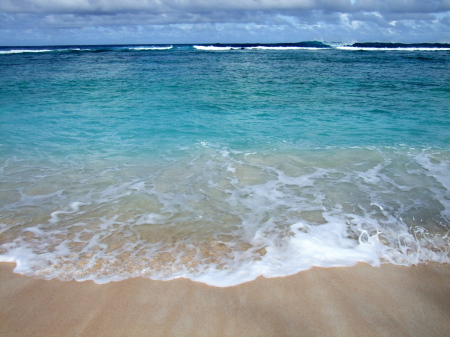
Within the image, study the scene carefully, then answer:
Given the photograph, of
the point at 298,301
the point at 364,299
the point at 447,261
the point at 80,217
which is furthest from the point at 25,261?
the point at 447,261

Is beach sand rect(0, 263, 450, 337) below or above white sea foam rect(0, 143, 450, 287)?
above

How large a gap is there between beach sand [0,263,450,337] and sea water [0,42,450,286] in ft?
0.68

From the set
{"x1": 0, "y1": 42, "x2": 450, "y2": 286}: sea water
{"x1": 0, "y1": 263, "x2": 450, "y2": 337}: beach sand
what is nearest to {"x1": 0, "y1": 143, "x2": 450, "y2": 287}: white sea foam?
{"x1": 0, "y1": 42, "x2": 450, "y2": 286}: sea water

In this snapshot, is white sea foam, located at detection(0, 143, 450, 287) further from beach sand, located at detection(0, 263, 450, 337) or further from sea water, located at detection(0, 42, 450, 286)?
beach sand, located at detection(0, 263, 450, 337)

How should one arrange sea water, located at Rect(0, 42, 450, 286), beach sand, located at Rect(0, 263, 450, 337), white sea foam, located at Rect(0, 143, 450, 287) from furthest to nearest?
sea water, located at Rect(0, 42, 450, 286) → white sea foam, located at Rect(0, 143, 450, 287) → beach sand, located at Rect(0, 263, 450, 337)

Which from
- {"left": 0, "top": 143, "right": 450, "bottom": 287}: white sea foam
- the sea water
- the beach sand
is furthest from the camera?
the sea water

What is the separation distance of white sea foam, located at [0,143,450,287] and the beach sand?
0.61 feet

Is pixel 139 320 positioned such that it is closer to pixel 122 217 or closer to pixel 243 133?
pixel 122 217

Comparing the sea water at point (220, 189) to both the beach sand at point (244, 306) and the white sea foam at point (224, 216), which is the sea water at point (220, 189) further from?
the beach sand at point (244, 306)

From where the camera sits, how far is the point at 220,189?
19.6 ft

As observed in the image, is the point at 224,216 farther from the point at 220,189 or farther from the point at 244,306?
the point at 244,306

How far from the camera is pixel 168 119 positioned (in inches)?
448

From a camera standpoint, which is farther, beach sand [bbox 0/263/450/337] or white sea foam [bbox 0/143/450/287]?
white sea foam [bbox 0/143/450/287]

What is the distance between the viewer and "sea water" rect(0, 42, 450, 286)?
157 inches
